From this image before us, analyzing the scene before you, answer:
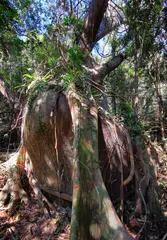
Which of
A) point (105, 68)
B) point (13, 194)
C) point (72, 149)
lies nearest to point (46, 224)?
point (13, 194)

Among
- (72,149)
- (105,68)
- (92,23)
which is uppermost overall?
Answer: (92,23)

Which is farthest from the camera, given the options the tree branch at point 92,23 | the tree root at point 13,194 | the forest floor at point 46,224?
the tree branch at point 92,23

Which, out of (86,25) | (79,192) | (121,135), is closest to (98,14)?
(86,25)

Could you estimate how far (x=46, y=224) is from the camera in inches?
99.1

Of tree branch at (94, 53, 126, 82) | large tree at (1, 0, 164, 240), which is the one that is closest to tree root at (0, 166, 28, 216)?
large tree at (1, 0, 164, 240)

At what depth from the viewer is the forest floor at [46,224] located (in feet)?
7.33

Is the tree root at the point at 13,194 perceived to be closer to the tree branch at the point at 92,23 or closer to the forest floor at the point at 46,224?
the forest floor at the point at 46,224

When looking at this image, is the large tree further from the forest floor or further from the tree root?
the forest floor

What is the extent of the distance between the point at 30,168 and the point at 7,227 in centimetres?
99

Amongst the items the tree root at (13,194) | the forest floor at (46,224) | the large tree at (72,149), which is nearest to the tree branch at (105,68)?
the large tree at (72,149)

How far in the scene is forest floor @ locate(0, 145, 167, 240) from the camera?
223 centimetres

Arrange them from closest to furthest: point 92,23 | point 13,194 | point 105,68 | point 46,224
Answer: point 46,224 → point 13,194 → point 92,23 → point 105,68

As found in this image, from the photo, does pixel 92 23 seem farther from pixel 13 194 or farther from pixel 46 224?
pixel 46 224

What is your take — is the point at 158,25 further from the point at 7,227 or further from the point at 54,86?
the point at 7,227
